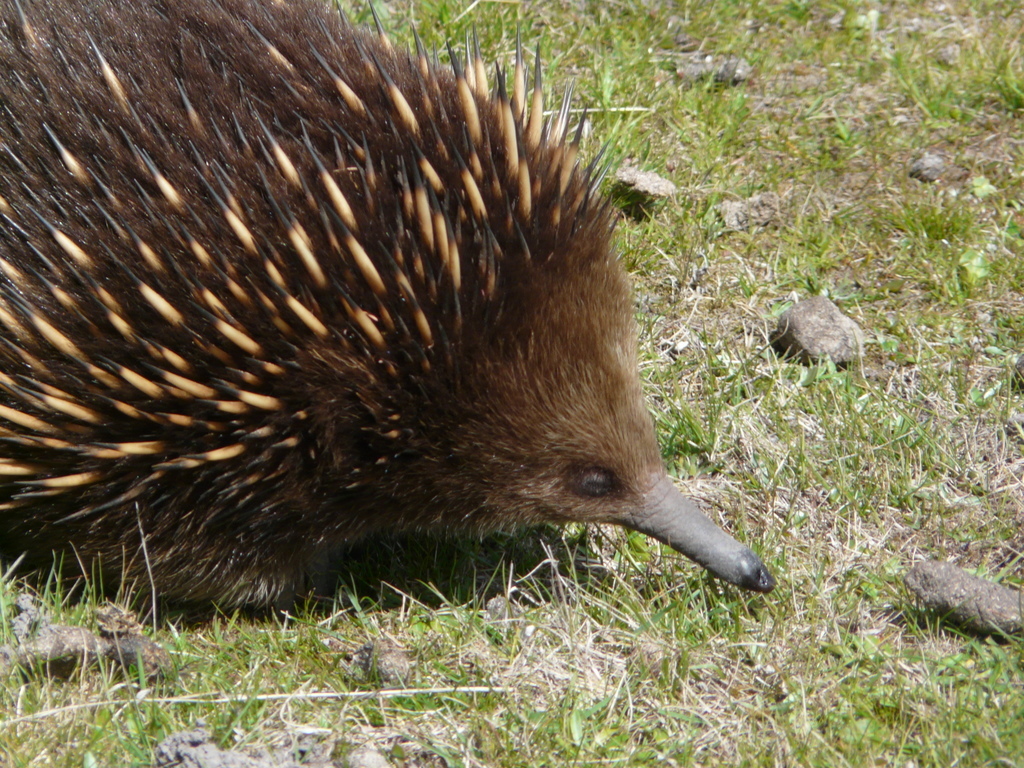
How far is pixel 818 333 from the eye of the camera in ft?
11.6

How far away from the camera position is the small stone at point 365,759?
245 centimetres

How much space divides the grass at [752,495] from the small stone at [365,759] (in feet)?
0.12

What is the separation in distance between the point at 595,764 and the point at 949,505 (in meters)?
1.29

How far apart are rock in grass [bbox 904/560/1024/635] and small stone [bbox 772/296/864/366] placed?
0.91 metres

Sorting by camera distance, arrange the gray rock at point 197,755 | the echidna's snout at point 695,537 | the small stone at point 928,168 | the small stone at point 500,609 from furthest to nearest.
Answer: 1. the small stone at point 928,168
2. the small stone at point 500,609
3. the echidna's snout at point 695,537
4. the gray rock at point 197,755

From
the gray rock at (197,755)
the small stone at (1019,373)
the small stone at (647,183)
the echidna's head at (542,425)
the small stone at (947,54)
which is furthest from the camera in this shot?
the small stone at (947,54)

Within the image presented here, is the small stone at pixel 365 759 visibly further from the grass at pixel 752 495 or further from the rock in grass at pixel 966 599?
the rock in grass at pixel 966 599

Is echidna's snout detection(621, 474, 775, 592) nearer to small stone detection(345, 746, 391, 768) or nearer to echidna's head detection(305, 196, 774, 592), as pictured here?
echidna's head detection(305, 196, 774, 592)

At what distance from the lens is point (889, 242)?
388 centimetres

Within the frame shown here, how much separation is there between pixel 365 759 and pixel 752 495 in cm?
131

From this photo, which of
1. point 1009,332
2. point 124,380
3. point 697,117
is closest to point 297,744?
point 124,380

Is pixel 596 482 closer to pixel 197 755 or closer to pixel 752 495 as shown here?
pixel 752 495

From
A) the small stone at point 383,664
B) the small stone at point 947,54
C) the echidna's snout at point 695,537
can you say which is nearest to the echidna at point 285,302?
the echidna's snout at point 695,537

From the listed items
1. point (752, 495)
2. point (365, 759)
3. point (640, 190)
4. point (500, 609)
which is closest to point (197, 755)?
point (365, 759)
